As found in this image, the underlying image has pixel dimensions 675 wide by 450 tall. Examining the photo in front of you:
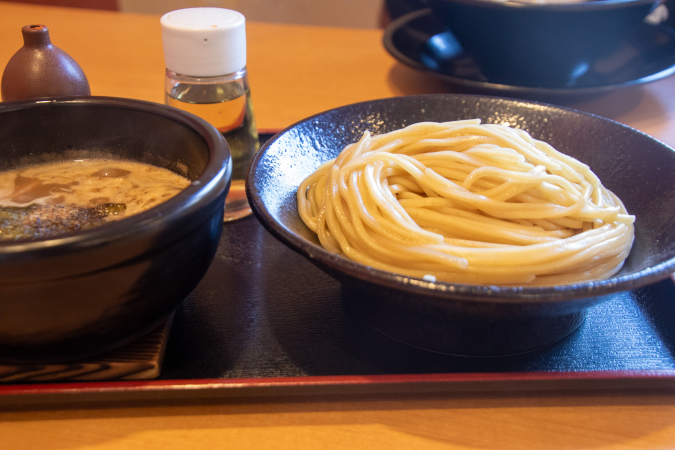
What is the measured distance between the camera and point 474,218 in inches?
33.5

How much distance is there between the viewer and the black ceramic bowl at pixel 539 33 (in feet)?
4.23

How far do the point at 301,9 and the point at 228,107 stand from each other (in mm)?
3158

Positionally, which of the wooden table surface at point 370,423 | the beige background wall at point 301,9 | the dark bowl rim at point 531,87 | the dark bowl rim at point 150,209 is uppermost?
the dark bowl rim at point 150,209

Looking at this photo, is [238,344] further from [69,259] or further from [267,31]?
[267,31]

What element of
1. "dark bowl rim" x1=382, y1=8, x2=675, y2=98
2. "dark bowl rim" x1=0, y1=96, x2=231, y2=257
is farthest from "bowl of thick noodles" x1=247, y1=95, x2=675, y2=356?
"dark bowl rim" x1=382, y1=8, x2=675, y2=98

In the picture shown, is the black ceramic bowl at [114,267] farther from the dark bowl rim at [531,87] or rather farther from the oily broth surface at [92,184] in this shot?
the dark bowl rim at [531,87]

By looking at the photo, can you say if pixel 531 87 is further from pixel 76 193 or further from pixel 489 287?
pixel 76 193

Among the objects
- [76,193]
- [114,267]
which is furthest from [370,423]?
[76,193]

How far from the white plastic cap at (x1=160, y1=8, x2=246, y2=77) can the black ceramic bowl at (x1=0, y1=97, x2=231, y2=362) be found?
7.1 inches

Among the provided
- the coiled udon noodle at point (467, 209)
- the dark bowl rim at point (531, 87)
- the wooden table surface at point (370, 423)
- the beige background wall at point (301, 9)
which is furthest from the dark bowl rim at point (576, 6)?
the beige background wall at point (301, 9)

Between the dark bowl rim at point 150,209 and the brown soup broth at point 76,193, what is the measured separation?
9cm

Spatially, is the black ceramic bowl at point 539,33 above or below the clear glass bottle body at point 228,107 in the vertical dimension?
above

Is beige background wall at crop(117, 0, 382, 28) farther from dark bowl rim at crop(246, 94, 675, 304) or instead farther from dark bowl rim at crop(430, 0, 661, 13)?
dark bowl rim at crop(246, 94, 675, 304)

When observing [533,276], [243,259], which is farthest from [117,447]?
[533,276]
